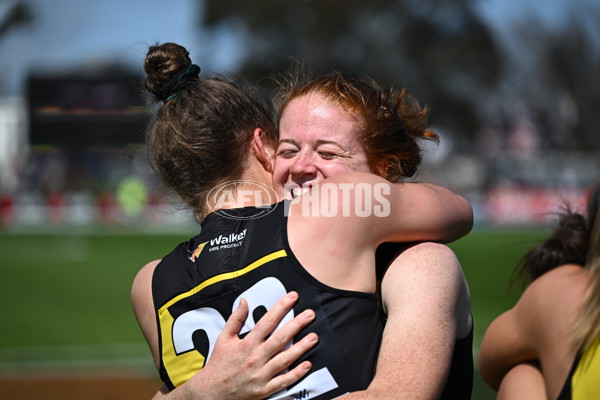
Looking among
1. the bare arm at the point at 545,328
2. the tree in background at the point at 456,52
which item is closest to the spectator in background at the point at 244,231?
the bare arm at the point at 545,328

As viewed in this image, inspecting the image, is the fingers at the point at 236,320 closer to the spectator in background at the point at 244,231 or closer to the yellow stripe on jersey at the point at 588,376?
the spectator in background at the point at 244,231

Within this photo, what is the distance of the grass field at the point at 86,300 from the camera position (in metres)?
8.62

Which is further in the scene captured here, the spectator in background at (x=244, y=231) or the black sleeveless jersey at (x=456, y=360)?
the black sleeveless jersey at (x=456, y=360)

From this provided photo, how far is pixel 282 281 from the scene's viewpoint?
84.9 inches

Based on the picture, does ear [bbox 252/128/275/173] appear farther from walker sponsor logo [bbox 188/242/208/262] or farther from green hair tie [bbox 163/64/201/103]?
walker sponsor logo [bbox 188/242/208/262]

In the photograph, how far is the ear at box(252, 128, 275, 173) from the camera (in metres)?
2.63

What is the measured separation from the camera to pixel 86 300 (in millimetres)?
13680

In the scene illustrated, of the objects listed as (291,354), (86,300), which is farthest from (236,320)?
(86,300)

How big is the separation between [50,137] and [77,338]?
18.3 ft

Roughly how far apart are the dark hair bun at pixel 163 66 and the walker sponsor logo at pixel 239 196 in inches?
16.1

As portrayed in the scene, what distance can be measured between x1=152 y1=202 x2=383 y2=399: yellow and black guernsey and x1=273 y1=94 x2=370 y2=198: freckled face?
0.18 meters

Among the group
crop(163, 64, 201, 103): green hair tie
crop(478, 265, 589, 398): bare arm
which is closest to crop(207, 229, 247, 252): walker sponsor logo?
crop(163, 64, 201, 103): green hair tie

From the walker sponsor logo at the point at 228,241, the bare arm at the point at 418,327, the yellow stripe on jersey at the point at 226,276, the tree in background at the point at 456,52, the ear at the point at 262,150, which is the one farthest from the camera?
the tree in background at the point at 456,52

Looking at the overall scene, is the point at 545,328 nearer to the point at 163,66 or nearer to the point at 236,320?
the point at 236,320
